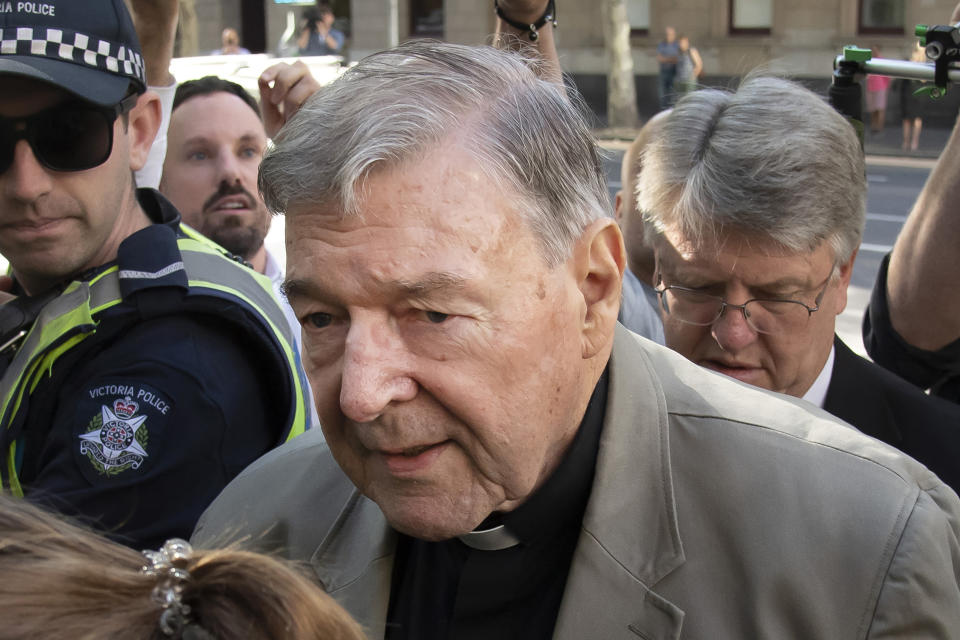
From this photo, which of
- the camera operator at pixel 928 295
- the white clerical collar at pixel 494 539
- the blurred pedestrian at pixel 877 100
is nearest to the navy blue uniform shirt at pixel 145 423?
the white clerical collar at pixel 494 539

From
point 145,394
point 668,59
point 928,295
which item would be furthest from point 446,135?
point 668,59

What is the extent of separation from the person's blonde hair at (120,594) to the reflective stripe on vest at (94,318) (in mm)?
1055

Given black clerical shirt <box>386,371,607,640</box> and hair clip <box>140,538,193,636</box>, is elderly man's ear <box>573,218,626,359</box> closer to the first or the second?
black clerical shirt <box>386,371,607,640</box>

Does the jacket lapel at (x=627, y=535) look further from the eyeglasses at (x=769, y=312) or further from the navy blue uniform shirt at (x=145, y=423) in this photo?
the navy blue uniform shirt at (x=145, y=423)

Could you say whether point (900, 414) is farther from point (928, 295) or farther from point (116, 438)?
point (116, 438)

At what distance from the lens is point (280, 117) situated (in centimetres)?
283

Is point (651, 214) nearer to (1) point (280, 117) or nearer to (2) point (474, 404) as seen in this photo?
(1) point (280, 117)

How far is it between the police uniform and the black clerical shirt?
581mm

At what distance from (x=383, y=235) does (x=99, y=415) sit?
2.84ft

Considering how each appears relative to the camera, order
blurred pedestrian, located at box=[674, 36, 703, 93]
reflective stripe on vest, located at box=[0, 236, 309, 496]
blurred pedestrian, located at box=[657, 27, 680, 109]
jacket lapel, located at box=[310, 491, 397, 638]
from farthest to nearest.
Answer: blurred pedestrian, located at box=[657, 27, 680, 109] < blurred pedestrian, located at box=[674, 36, 703, 93] < reflective stripe on vest, located at box=[0, 236, 309, 496] < jacket lapel, located at box=[310, 491, 397, 638]

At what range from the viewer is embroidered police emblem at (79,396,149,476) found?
2.11 m

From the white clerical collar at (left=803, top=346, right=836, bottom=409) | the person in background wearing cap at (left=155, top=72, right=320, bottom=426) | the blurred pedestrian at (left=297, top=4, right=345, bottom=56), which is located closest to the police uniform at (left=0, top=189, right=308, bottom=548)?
the white clerical collar at (left=803, top=346, right=836, bottom=409)

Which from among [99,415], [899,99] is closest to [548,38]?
[99,415]

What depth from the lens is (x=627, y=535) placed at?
1685 mm
